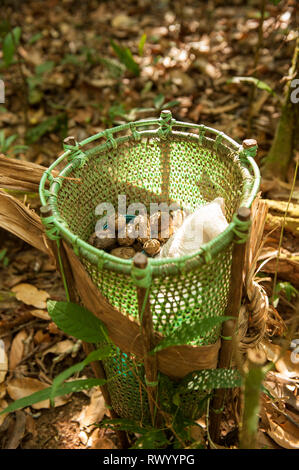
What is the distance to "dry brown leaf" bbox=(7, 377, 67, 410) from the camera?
1465mm

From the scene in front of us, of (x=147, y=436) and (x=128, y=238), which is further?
(x=128, y=238)

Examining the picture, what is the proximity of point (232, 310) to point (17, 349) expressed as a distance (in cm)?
96

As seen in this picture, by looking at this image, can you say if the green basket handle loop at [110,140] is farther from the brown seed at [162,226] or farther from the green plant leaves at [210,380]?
the green plant leaves at [210,380]

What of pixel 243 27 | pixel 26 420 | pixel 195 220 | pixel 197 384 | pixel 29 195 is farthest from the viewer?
pixel 243 27

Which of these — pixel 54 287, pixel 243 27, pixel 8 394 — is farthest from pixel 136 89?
pixel 8 394

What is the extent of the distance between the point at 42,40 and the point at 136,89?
1.01 m

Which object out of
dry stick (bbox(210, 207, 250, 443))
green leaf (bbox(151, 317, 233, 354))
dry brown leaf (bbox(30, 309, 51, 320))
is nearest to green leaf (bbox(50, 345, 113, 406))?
green leaf (bbox(151, 317, 233, 354))

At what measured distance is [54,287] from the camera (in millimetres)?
1790

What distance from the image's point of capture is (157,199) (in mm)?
1504

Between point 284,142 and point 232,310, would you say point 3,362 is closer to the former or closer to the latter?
point 232,310

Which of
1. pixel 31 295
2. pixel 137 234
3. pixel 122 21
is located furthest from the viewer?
pixel 122 21

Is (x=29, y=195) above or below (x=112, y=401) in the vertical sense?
above

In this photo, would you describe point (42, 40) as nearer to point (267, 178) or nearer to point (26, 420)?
point (267, 178)
